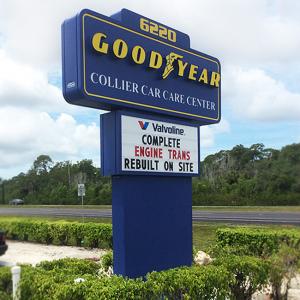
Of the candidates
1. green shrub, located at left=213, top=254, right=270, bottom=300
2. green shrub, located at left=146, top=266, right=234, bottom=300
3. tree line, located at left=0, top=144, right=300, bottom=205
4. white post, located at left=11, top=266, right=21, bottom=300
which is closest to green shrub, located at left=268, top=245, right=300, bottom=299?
green shrub, located at left=213, top=254, right=270, bottom=300

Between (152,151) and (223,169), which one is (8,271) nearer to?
(152,151)

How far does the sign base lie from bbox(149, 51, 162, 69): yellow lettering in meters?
1.73

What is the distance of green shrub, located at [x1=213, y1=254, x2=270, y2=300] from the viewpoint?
6.66 m

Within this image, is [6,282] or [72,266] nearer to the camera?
[6,282]

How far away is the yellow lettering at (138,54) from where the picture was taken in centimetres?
682

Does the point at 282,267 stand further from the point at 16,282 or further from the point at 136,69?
the point at 16,282

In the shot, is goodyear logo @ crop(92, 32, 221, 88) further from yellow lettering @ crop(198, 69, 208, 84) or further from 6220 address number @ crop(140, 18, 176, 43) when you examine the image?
6220 address number @ crop(140, 18, 176, 43)

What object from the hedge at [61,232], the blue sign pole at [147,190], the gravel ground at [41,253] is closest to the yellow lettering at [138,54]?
the blue sign pole at [147,190]

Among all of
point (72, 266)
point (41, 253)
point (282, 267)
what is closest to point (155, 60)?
point (72, 266)

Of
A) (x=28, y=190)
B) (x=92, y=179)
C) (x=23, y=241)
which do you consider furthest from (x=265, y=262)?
(x=28, y=190)

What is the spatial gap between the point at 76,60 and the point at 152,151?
6.19 feet

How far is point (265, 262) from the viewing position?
23.5ft

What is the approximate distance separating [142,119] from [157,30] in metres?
1.56

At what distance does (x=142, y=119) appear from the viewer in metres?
6.93
